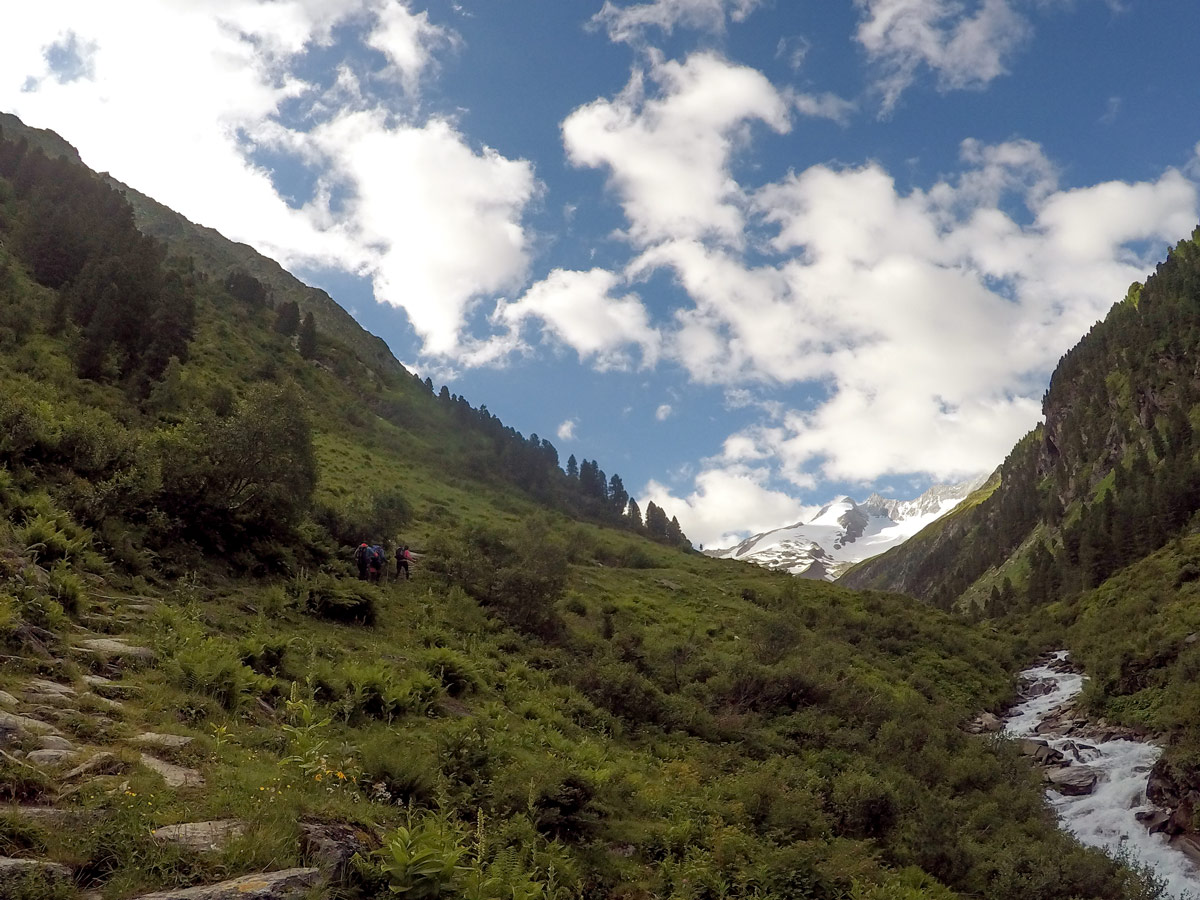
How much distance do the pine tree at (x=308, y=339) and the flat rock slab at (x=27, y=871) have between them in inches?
3083

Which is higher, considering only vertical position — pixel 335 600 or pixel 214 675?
pixel 335 600

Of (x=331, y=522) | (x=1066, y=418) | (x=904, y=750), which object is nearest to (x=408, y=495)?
(x=331, y=522)

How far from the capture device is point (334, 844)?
Answer: 6527 millimetres

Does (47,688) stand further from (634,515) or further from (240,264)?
(240,264)

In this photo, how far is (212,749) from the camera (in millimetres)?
8453

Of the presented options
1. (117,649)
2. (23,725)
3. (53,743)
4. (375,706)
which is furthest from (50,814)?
(375,706)

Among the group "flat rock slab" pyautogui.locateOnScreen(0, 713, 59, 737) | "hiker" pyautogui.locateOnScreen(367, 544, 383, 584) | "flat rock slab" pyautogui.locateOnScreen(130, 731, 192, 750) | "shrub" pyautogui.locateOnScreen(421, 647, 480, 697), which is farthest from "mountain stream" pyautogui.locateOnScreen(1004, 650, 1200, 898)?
"hiker" pyautogui.locateOnScreen(367, 544, 383, 584)

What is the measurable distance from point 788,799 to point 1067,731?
2311 centimetres

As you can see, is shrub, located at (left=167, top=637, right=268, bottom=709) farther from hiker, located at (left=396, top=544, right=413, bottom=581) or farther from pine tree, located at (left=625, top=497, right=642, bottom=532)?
pine tree, located at (left=625, top=497, right=642, bottom=532)

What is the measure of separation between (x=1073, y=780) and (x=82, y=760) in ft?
95.5

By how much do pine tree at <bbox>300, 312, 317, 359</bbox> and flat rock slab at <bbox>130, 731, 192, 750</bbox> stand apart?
75090 mm

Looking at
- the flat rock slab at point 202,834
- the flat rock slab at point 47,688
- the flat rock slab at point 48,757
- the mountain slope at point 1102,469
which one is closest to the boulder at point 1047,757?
the flat rock slab at point 202,834

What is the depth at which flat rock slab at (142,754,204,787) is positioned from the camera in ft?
24.1

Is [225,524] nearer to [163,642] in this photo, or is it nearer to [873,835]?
[163,642]
